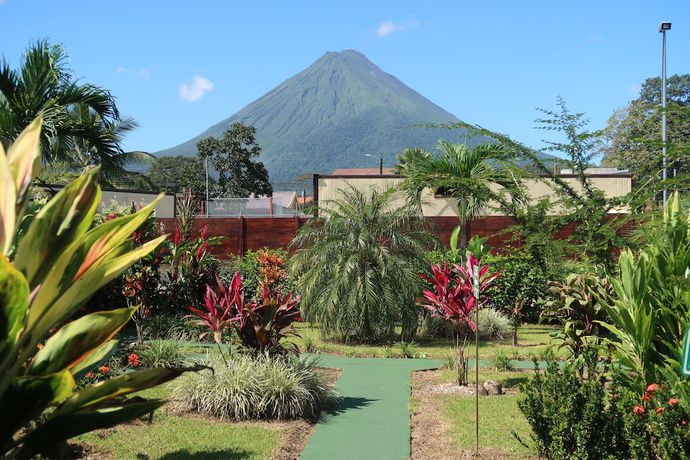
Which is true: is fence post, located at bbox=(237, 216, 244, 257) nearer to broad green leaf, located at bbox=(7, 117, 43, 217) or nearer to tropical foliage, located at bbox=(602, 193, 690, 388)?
tropical foliage, located at bbox=(602, 193, 690, 388)

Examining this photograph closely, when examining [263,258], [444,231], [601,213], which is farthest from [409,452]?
[444,231]

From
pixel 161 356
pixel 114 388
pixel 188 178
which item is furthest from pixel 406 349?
pixel 188 178

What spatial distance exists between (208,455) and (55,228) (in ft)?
15.2

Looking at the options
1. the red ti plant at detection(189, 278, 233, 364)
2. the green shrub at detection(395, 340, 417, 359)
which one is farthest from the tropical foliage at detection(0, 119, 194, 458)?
the green shrub at detection(395, 340, 417, 359)

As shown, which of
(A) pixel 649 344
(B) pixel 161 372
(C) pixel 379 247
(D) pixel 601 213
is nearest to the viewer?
(B) pixel 161 372

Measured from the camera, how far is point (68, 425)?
89.7 inches

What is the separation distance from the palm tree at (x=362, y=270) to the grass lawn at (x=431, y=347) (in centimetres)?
32

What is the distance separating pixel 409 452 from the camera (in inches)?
262

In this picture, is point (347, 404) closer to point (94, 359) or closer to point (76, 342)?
point (94, 359)

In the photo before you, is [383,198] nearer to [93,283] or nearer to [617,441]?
[617,441]

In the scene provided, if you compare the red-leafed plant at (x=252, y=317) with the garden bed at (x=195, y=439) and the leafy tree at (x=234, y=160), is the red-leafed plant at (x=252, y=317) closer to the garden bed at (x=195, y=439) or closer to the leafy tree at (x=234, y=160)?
the garden bed at (x=195, y=439)

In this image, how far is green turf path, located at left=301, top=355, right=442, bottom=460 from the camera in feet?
22.0

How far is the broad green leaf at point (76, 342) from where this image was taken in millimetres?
2350

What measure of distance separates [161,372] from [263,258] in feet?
38.8
